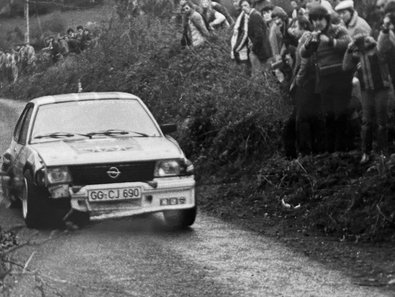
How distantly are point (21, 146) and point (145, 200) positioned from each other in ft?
6.76

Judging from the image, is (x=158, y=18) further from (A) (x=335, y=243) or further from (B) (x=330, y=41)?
(A) (x=335, y=243)

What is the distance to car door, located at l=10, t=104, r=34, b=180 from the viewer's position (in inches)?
494

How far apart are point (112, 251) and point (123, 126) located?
261cm

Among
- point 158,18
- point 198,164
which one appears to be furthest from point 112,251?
point 158,18

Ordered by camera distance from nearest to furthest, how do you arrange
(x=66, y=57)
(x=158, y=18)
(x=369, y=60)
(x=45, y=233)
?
(x=45, y=233) → (x=369, y=60) → (x=158, y=18) → (x=66, y=57)

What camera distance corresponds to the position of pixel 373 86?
12.5 metres

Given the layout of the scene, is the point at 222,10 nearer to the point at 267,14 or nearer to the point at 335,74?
the point at 267,14

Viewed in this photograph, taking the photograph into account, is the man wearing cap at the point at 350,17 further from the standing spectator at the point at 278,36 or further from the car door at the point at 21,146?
the car door at the point at 21,146

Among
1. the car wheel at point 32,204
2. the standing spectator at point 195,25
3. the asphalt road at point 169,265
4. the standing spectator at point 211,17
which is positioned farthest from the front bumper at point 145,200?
the standing spectator at point 211,17

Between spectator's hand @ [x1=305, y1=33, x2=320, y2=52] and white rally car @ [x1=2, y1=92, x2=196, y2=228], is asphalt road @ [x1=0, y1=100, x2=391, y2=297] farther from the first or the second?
spectator's hand @ [x1=305, y1=33, x2=320, y2=52]

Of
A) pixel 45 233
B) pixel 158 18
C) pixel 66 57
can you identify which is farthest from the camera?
pixel 66 57

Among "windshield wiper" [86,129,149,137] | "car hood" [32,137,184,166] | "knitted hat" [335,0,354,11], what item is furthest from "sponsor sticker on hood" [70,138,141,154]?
"knitted hat" [335,0,354,11]

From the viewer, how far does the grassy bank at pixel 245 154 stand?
1180cm

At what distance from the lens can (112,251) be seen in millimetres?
10570
